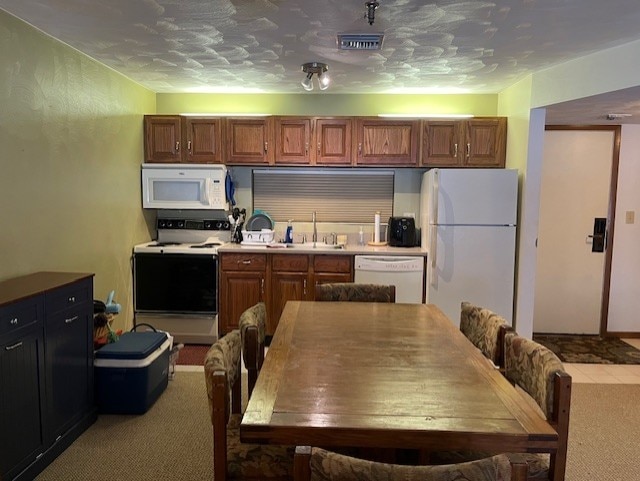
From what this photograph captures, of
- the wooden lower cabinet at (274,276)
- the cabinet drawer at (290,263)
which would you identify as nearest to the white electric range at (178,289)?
the wooden lower cabinet at (274,276)

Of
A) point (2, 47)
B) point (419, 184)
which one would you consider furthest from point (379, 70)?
point (2, 47)

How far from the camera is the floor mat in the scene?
4126mm

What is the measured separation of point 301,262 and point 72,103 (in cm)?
222

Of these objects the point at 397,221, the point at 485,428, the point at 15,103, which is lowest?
the point at 485,428

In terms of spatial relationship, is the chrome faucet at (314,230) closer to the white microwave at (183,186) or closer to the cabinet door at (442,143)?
the white microwave at (183,186)

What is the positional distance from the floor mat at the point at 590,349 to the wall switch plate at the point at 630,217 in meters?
1.23

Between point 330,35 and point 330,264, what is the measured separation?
2.01 m

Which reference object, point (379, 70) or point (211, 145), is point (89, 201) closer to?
point (211, 145)

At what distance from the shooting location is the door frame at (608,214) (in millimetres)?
4602

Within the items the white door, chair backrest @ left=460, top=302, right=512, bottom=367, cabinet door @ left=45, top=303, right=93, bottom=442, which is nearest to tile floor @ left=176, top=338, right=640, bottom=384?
the white door

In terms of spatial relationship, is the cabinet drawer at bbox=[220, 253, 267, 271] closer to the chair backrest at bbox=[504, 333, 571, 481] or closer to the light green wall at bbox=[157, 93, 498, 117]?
the light green wall at bbox=[157, 93, 498, 117]

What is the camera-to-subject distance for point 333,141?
435 cm

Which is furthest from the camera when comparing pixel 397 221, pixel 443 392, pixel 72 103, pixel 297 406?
pixel 397 221

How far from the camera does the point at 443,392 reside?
1.54 meters
